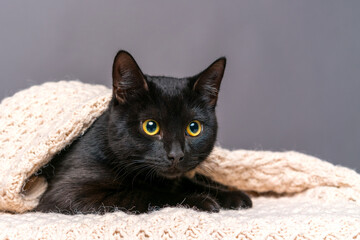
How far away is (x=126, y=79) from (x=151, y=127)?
0.20 m

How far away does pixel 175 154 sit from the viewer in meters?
1.31

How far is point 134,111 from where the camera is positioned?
1.42 m

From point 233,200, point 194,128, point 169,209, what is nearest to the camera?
point 169,209

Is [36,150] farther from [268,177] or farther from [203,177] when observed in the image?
[268,177]

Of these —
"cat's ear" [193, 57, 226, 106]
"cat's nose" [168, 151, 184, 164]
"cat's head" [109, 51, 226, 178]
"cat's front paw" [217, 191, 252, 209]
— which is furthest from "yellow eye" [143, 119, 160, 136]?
"cat's front paw" [217, 191, 252, 209]

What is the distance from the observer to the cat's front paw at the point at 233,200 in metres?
1.58

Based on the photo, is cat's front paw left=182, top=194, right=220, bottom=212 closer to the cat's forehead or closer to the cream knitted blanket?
the cream knitted blanket

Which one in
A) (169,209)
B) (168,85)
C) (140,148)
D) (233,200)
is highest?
(168,85)

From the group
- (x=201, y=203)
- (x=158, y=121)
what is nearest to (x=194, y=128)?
(x=158, y=121)

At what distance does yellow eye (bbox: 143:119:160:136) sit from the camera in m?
1.38

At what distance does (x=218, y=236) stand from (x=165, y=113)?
1.54 ft

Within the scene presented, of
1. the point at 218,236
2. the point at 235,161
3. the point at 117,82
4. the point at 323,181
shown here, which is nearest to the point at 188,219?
the point at 218,236

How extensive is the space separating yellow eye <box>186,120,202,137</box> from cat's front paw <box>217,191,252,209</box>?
0.33 m

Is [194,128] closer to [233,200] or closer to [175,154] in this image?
[175,154]
